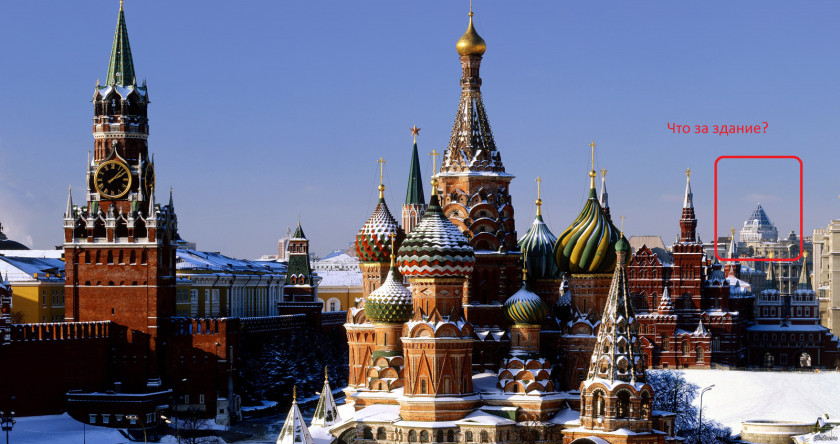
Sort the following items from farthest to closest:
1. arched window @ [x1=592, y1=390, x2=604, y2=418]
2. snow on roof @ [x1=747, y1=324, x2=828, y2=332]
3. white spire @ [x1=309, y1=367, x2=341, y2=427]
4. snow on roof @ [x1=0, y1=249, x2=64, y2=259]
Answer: snow on roof @ [x1=747, y1=324, x2=828, y2=332] < snow on roof @ [x1=0, y1=249, x2=64, y2=259] < white spire @ [x1=309, y1=367, x2=341, y2=427] < arched window @ [x1=592, y1=390, x2=604, y2=418]

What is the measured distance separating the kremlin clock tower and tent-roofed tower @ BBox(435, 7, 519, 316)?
19.1 metres

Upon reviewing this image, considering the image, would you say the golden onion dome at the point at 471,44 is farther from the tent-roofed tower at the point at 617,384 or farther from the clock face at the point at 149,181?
the clock face at the point at 149,181

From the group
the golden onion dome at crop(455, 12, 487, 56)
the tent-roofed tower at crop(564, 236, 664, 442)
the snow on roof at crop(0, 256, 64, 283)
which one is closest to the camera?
the tent-roofed tower at crop(564, 236, 664, 442)

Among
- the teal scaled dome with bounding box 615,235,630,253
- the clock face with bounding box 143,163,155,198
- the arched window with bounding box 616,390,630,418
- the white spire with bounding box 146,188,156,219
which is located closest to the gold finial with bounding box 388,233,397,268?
the teal scaled dome with bounding box 615,235,630,253

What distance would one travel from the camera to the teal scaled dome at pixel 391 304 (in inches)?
2227

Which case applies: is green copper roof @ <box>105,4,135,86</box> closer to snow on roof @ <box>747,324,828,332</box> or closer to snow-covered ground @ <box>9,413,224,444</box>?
snow-covered ground @ <box>9,413,224,444</box>

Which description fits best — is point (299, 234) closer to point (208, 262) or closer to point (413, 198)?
point (208, 262)

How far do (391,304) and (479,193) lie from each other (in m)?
5.80

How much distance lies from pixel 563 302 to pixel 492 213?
185 inches

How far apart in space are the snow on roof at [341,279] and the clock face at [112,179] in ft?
166

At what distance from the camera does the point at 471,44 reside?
59.4 meters

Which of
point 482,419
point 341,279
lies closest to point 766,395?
point 482,419

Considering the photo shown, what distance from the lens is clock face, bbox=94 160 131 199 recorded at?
72000 mm

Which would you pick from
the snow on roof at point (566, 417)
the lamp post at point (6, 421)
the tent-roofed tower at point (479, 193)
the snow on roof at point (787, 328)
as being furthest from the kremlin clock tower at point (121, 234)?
the snow on roof at point (787, 328)
